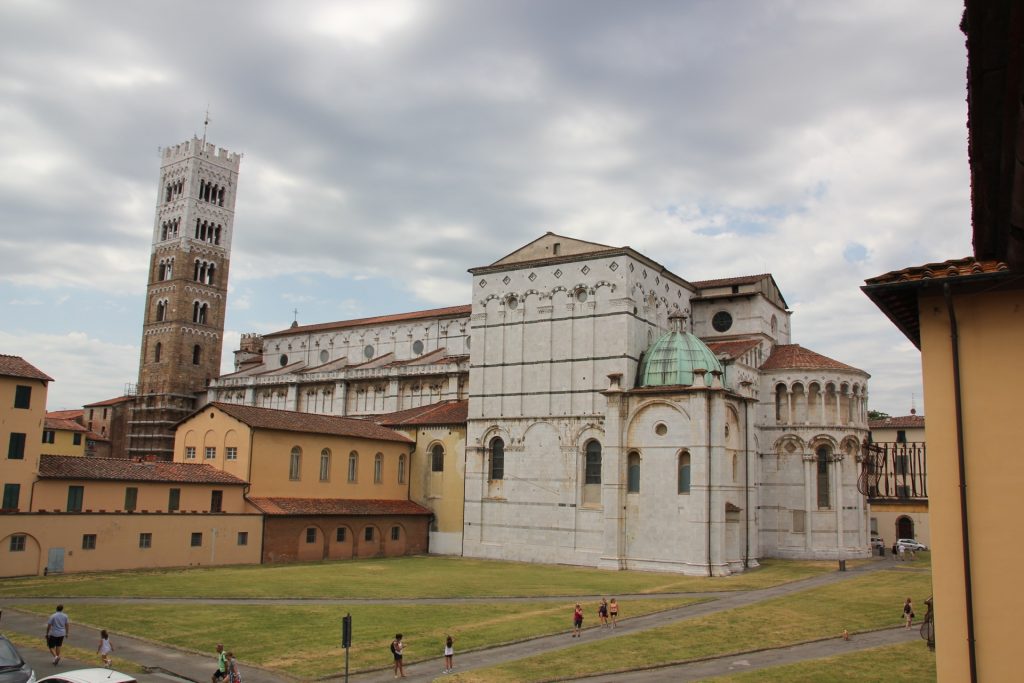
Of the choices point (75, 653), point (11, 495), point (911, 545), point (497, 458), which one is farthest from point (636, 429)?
point (75, 653)

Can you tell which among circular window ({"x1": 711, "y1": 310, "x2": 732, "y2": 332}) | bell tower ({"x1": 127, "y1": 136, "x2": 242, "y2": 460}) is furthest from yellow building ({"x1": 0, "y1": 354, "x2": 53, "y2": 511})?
bell tower ({"x1": 127, "y1": 136, "x2": 242, "y2": 460})

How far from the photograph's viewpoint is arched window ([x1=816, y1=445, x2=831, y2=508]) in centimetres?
5389

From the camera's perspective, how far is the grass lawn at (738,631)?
23.5 meters

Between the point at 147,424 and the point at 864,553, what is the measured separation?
6908cm

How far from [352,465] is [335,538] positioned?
244 inches

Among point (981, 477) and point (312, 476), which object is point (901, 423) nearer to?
point (312, 476)

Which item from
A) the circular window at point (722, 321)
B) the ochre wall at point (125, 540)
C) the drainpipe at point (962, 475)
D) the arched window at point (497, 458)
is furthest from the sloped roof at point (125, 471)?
the drainpipe at point (962, 475)

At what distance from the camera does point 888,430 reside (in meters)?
71.3

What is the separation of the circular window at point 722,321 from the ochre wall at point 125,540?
33.8m

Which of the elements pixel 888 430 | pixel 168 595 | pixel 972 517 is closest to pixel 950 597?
pixel 972 517

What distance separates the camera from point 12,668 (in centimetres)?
1586

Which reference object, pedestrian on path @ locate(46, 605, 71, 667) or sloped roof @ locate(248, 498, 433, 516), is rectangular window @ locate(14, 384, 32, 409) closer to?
sloped roof @ locate(248, 498, 433, 516)

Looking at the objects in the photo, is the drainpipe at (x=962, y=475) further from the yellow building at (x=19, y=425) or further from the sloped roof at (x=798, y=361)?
the sloped roof at (x=798, y=361)

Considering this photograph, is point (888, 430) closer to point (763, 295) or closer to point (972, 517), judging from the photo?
point (763, 295)
